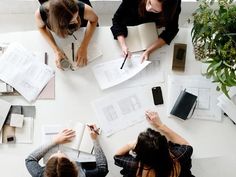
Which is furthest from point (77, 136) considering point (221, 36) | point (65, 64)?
point (221, 36)

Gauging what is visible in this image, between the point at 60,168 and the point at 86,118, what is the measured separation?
1.04 feet

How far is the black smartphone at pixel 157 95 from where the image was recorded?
187cm

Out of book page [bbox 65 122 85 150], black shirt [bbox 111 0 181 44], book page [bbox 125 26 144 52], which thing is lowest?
book page [bbox 65 122 85 150]

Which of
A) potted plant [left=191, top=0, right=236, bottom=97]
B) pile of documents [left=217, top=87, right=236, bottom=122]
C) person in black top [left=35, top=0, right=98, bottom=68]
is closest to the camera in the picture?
potted plant [left=191, top=0, right=236, bottom=97]

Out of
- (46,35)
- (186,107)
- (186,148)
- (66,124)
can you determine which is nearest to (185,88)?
(186,107)

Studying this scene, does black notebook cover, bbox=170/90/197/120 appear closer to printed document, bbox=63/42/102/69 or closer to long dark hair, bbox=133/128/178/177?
long dark hair, bbox=133/128/178/177

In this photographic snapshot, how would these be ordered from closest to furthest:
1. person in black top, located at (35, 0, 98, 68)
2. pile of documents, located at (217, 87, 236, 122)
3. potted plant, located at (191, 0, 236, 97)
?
1. potted plant, located at (191, 0, 236, 97)
2. person in black top, located at (35, 0, 98, 68)
3. pile of documents, located at (217, 87, 236, 122)

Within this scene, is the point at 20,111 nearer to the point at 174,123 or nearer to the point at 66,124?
the point at 66,124

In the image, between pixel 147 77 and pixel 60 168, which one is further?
pixel 147 77

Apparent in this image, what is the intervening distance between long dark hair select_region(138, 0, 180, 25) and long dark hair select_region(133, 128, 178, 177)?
595 mm

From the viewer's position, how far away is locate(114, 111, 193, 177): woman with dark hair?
164 cm

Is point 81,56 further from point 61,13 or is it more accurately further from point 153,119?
point 153,119

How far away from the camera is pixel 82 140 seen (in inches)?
72.7

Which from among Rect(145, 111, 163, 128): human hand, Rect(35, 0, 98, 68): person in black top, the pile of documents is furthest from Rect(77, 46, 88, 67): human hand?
the pile of documents
